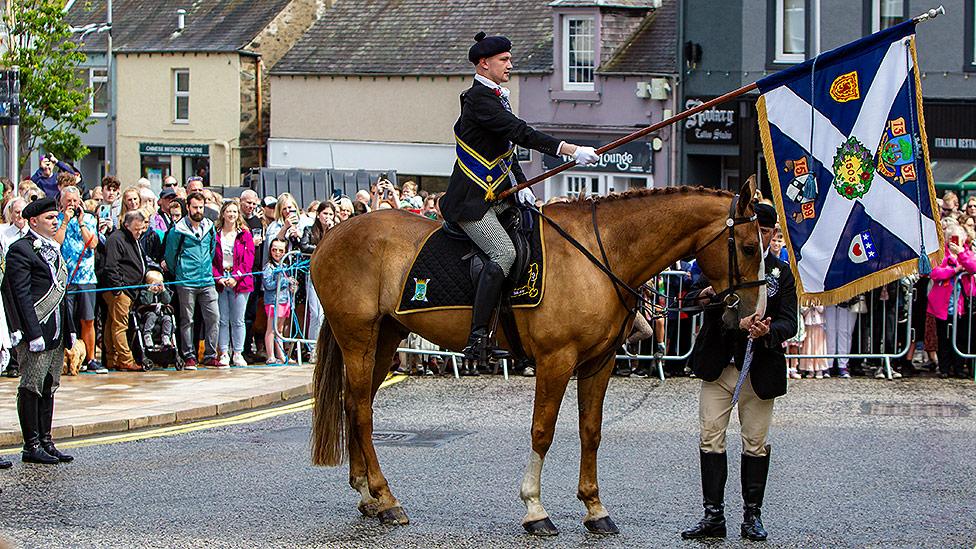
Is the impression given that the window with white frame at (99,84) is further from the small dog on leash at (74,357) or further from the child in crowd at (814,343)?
the child in crowd at (814,343)

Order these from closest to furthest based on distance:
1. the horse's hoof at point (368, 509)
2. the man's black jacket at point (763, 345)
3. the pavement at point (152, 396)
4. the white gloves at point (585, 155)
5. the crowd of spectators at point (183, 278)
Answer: the white gloves at point (585, 155) → the man's black jacket at point (763, 345) → the horse's hoof at point (368, 509) → the pavement at point (152, 396) → the crowd of spectators at point (183, 278)

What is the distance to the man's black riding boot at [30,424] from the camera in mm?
11891

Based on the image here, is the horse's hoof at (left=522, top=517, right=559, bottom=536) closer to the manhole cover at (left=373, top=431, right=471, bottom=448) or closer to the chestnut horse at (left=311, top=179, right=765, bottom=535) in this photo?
the chestnut horse at (left=311, top=179, right=765, bottom=535)

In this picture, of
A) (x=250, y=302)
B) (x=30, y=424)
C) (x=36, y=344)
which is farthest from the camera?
(x=250, y=302)

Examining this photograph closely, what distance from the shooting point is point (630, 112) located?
38719 millimetres

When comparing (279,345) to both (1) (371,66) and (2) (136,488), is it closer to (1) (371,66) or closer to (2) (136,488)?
(2) (136,488)

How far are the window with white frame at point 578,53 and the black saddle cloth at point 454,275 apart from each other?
3017 centimetres

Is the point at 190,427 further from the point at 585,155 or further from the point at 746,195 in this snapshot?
the point at 746,195

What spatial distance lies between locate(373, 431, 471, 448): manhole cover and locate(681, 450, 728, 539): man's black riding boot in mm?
3659

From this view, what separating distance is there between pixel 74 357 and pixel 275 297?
2635mm

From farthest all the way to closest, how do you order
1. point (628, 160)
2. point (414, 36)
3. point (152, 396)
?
point (414, 36) < point (628, 160) < point (152, 396)

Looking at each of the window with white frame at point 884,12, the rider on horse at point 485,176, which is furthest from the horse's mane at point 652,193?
the window with white frame at point 884,12

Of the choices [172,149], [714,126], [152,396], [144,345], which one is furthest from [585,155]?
[172,149]

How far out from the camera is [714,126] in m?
35.3
